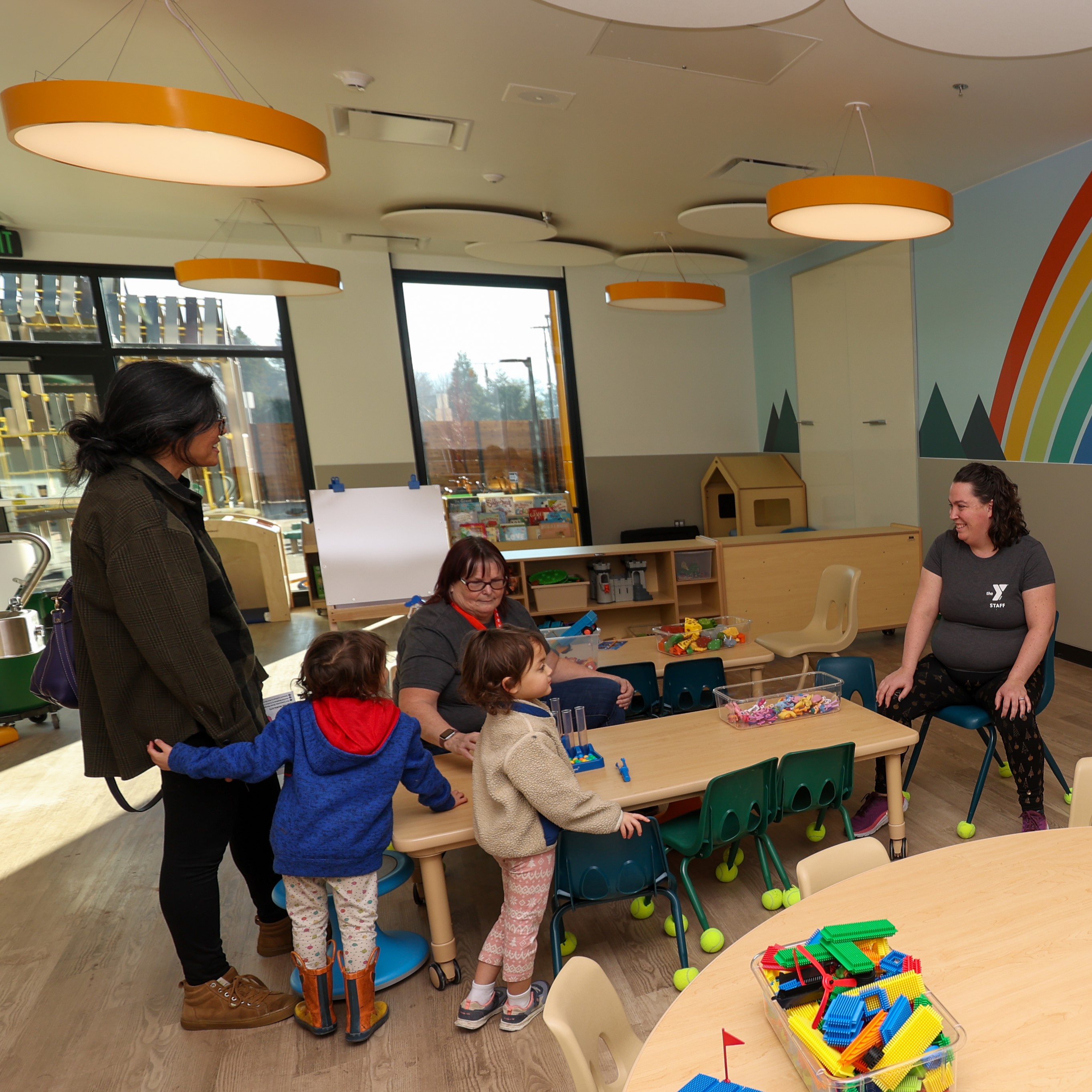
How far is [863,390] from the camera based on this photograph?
6984 mm

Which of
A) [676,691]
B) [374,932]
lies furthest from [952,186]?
[374,932]

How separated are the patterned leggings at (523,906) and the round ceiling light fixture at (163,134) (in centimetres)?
229

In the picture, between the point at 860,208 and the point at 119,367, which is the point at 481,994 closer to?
the point at 860,208

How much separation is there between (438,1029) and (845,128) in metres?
5.02

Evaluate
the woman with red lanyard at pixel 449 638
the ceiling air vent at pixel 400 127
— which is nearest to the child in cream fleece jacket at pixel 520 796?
the woman with red lanyard at pixel 449 638

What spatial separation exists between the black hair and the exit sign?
6046mm

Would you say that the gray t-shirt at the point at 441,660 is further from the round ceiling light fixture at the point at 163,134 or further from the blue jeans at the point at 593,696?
the round ceiling light fixture at the point at 163,134

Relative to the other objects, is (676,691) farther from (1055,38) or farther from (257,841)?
(1055,38)

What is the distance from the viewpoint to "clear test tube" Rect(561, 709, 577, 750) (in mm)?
2521

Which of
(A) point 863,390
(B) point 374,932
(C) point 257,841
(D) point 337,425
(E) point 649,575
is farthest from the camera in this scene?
(D) point 337,425

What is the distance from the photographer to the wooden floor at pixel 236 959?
2.11m

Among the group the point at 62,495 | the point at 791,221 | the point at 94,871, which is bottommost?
the point at 94,871

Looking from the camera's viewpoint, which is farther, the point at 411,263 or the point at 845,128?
the point at 411,263

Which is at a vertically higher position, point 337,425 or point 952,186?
point 952,186
